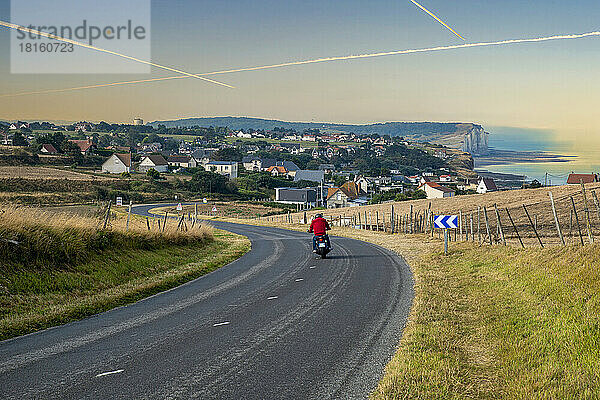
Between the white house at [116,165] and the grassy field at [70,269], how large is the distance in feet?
321

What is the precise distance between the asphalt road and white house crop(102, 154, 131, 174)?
342 feet

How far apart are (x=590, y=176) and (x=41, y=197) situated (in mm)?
85773

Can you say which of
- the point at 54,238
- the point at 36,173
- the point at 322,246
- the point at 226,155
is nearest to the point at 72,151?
the point at 36,173

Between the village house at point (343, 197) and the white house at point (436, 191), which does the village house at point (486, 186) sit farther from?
the village house at point (343, 197)

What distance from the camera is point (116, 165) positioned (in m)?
115

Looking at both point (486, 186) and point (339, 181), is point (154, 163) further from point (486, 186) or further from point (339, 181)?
point (486, 186)

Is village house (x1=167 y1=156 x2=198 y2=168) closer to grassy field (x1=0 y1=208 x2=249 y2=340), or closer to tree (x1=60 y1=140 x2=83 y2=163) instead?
tree (x1=60 y1=140 x2=83 y2=163)

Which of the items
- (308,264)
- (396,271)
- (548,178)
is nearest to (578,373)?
(396,271)

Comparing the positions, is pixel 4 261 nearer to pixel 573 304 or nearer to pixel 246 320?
pixel 246 320

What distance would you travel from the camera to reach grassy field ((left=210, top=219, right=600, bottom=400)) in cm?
657

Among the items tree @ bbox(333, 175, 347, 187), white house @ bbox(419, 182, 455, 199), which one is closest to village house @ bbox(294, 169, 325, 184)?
tree @ bbox(333, 175, 347, 187)

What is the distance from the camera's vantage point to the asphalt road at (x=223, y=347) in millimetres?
6570

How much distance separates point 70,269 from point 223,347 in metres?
7.43

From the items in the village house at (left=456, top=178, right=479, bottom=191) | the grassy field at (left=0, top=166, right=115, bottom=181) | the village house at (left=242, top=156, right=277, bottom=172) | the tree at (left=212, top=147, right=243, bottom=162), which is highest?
the tree at (left=212, top=147, right=243, bottom=162)
